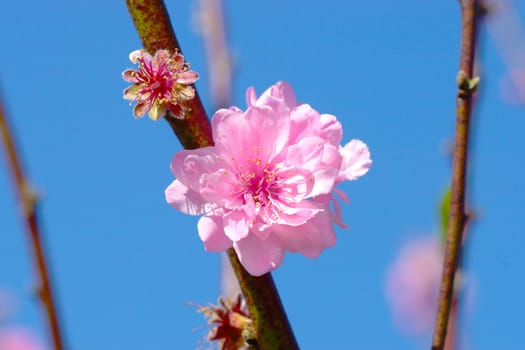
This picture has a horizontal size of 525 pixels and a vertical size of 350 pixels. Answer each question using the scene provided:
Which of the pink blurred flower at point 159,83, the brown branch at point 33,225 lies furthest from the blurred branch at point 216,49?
the pink blurred flower at point 159,83

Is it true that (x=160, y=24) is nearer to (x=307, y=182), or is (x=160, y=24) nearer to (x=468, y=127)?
(x=307, y=182)

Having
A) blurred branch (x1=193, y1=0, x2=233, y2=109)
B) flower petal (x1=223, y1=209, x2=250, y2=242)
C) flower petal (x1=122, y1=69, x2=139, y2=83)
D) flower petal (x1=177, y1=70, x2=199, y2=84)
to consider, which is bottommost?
flower petal (x1=223, y1=209, x2=250, y2=242)

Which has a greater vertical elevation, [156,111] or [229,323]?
[156,111]

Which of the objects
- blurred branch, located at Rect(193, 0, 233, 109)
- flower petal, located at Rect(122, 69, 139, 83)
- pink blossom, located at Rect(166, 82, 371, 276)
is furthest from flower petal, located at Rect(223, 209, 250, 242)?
blurred branch, located at Rect(193, 0, 233, 109)

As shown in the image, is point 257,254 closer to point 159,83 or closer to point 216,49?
point 159,83

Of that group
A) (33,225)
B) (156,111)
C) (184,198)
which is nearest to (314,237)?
(184,198)

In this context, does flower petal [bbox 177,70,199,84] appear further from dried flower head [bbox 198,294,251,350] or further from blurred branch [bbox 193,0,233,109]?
blurred branch [bbox 193,0,233,109]
